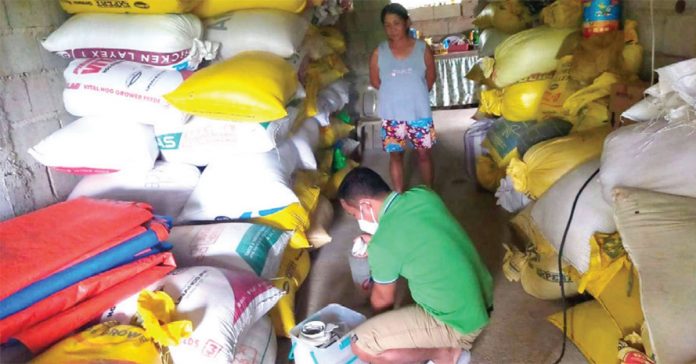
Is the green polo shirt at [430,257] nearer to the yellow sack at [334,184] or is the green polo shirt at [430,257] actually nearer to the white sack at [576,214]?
the white sack at [576,214]

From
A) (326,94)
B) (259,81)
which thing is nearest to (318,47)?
(326,94)

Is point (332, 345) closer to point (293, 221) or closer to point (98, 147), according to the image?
point (293, 221)

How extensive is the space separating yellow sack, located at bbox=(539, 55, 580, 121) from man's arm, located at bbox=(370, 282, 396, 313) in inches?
53.5

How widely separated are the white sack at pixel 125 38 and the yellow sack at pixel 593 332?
72.4 inches

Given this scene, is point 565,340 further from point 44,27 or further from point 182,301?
point 44,27

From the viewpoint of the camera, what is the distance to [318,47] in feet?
10.7

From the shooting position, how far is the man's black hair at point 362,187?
62.3 inches

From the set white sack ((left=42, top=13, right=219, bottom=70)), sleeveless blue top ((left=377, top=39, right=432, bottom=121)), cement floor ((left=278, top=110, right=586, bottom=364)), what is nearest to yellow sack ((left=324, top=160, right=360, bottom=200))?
cement floor ((left=278, top=110, right=586, bottom=364))

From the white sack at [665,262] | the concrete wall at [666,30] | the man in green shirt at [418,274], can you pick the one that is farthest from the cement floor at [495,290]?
the concrete wall at [666,30]

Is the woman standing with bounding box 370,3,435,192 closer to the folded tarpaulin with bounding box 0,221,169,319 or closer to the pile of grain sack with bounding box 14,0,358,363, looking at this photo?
the pile of grain sack with bounding box 14,0,358,363

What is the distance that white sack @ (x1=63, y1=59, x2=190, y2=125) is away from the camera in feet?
6.59

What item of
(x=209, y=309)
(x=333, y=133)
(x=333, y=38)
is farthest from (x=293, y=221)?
(x=333, y=38)

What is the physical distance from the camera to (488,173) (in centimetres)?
315

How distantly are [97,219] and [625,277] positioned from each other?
5.21ft
